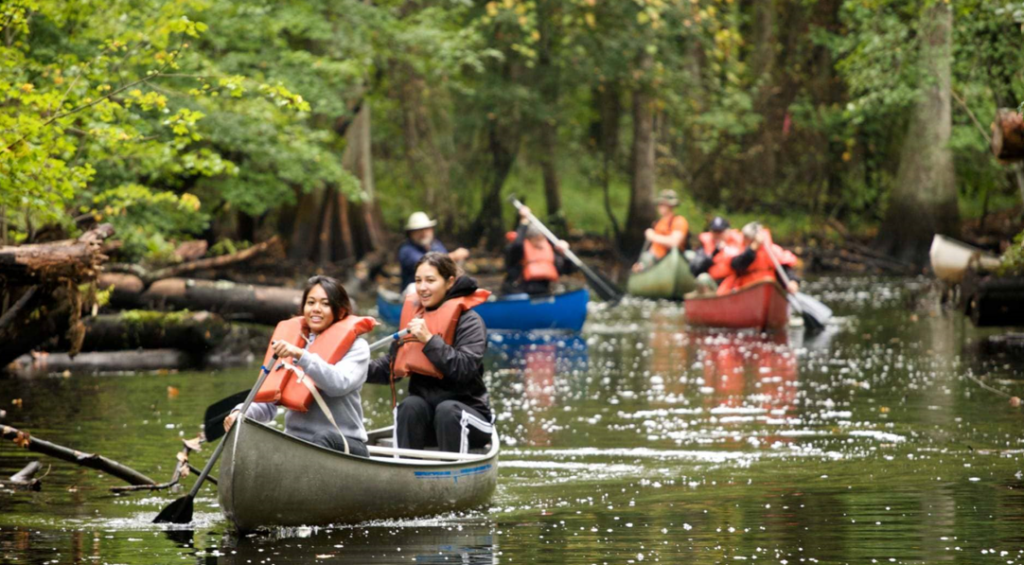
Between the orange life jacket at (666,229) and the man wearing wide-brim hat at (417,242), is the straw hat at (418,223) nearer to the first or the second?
the man wearing wide-brim hat at (417,242)

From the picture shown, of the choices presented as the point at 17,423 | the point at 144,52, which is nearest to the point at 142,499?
the point at 17,423

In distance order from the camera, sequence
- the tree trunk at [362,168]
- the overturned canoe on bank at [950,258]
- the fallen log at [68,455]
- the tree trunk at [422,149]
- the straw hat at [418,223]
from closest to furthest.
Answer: the fallen log at [68,455], the straw hat at [418,223], the overturned canoe on bank at [950,258], the tree trunk at [422,149], the tree trunk at [362,168]

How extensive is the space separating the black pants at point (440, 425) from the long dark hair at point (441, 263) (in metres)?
0.70

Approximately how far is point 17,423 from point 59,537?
4.08 metres

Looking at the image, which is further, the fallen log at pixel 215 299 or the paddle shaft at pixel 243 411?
the fallen log at pixel 215 299

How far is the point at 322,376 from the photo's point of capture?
7.26m

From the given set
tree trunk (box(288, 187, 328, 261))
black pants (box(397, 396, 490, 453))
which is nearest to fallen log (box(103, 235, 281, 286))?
black pants (box(397, 396, 490, 453))

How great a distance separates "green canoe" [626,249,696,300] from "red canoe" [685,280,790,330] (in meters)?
4.75

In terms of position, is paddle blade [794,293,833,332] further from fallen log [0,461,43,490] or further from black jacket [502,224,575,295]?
fallen log [0,461,43,490]

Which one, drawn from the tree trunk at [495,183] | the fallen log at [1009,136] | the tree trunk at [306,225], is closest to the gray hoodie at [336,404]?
the fallen log at [1009,136]

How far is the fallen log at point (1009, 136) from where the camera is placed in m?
11.0

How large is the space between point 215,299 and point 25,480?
7756 millimetres

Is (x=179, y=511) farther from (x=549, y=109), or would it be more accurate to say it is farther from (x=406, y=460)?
(x=549, y=109)

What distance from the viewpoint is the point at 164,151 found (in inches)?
450
